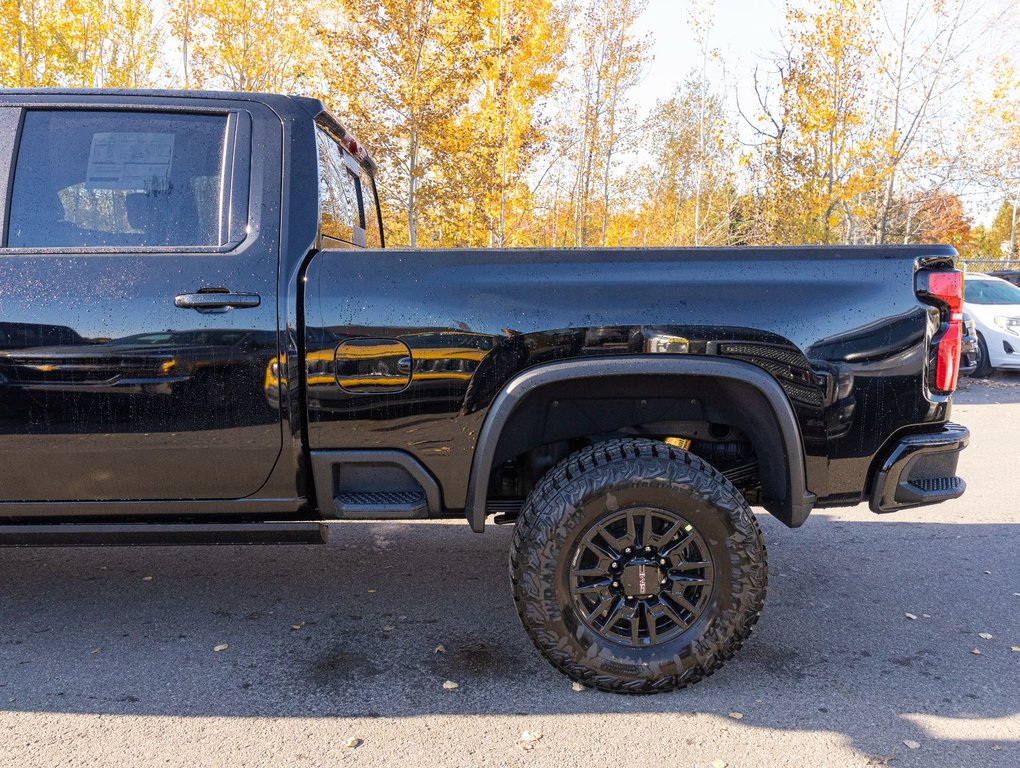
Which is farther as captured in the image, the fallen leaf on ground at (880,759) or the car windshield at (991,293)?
the car windshield at (991,293)

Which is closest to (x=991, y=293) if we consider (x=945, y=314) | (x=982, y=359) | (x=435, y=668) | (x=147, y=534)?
(x=982, y=359)

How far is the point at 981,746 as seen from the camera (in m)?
2.31

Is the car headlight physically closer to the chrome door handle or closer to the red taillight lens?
the red taillight lens

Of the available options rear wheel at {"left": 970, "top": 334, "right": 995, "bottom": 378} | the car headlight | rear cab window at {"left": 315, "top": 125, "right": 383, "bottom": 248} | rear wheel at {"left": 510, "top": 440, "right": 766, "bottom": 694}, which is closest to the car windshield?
the car headlight

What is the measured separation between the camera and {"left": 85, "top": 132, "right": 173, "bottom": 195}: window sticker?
2645 millimetres

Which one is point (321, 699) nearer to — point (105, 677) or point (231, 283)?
point (105, 677)

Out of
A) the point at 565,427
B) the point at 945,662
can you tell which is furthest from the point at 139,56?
the point at 945,662

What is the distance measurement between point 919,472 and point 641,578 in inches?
43.2

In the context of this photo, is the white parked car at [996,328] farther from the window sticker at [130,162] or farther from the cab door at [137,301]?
the window sticker at [130,162]

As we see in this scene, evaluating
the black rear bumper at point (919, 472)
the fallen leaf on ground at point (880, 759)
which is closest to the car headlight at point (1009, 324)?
the black rear bumper at point (919, 472)

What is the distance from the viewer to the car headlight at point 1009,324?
1101 centimetres

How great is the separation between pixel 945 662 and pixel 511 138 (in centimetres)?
1247

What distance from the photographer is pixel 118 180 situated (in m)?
2.65

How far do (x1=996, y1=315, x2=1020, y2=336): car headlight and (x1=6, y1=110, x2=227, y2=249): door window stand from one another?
1203 centimetres
